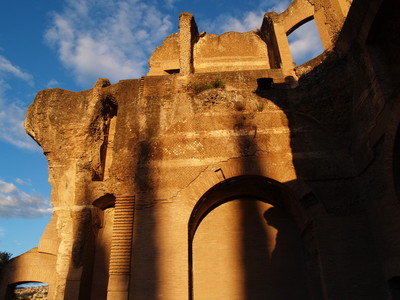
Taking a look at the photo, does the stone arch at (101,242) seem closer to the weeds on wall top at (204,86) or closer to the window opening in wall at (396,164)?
the weeds on wall top at (204,86)

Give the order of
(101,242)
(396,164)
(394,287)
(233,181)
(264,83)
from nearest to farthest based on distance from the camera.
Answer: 1. (396,164)
2. (394,287)
3. (233,181)
4. (101,242)
5. (264,83)

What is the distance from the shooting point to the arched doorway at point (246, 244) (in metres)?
6.61

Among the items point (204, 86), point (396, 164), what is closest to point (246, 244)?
point (396, 164)

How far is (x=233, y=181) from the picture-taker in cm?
660

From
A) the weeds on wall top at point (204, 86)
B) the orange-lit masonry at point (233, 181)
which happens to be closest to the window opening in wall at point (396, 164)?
the orange-lit masonry at point (233, 181)

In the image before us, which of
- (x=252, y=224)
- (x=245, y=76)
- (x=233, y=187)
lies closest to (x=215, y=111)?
(x=245, y=76)

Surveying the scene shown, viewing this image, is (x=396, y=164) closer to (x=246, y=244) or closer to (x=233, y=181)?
(x=233, y=181)

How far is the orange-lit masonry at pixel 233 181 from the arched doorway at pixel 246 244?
29 mm

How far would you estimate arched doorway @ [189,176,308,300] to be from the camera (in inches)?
260

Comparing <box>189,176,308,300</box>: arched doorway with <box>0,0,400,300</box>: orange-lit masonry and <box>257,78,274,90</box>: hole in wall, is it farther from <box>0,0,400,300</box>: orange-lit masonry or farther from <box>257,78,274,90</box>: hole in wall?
<box>257,78,274,90</box>: hole in wall

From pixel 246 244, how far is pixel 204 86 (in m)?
3.71

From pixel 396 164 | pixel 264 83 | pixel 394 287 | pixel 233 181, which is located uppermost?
pixel 264 83

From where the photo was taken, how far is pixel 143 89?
741 centimetres

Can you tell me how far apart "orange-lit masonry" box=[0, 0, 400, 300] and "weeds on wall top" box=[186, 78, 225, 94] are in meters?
0.03
